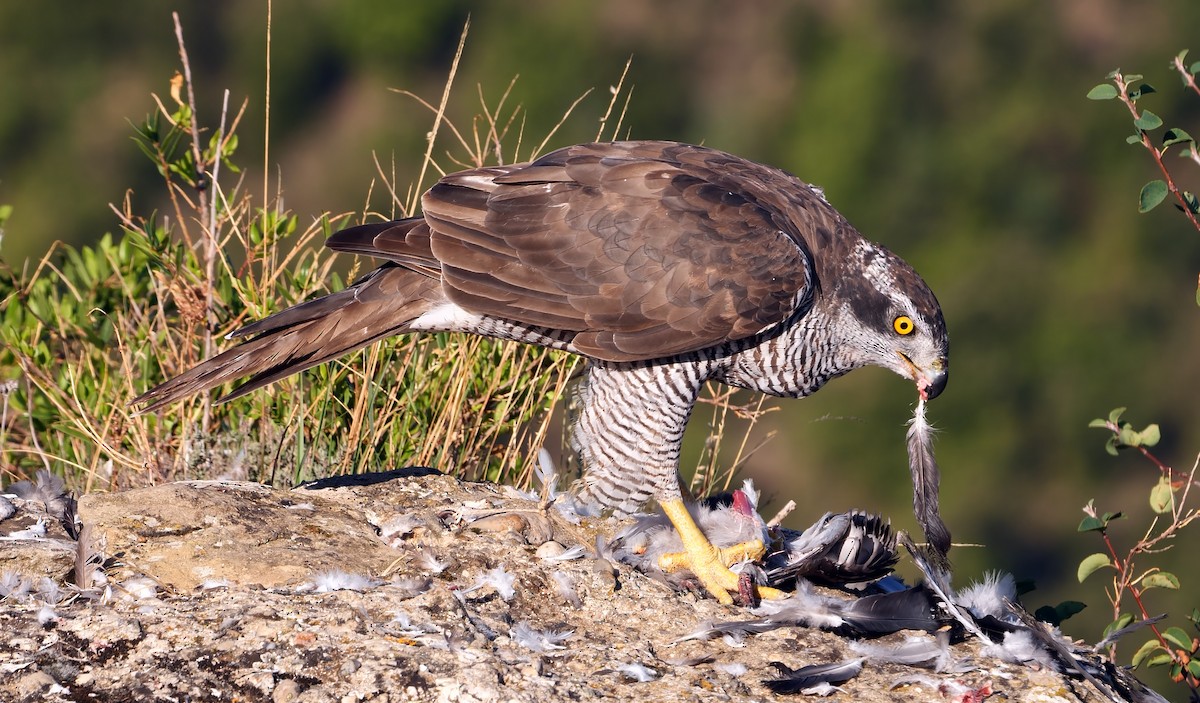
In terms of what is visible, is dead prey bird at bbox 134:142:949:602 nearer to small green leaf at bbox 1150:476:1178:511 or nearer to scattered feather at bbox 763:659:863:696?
small green leaf at bbox 1150:476:1178:511

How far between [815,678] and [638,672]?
42 cm

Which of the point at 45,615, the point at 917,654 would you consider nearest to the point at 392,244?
the point at 45,615

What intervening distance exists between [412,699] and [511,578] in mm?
654

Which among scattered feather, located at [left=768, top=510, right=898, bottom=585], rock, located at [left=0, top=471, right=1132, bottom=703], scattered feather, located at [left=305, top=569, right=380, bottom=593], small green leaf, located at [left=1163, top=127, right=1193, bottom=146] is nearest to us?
rock, located at [left=0, top=471, right=1132, bottom=703]

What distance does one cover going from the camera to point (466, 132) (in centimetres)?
2164

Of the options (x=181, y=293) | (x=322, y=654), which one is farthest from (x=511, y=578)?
(x=181, y=293)

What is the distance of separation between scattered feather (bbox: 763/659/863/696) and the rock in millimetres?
30

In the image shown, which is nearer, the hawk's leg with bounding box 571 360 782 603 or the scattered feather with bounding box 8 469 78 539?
the scattered feather with bounding box 8 469 78 539

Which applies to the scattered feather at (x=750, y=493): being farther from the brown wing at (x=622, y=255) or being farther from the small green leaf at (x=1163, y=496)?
the small green leaf at (x=1163, y=496)

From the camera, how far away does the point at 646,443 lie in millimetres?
4262

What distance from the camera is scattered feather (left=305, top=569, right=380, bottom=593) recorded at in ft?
11.1

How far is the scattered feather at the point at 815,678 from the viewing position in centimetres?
324

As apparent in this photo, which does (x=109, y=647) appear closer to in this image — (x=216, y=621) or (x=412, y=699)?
(x=216, y=621)

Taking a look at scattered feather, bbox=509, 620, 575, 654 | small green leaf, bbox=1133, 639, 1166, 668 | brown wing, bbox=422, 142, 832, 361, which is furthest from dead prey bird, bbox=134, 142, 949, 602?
scattered feather, bbox=509, 620, 575, 654
